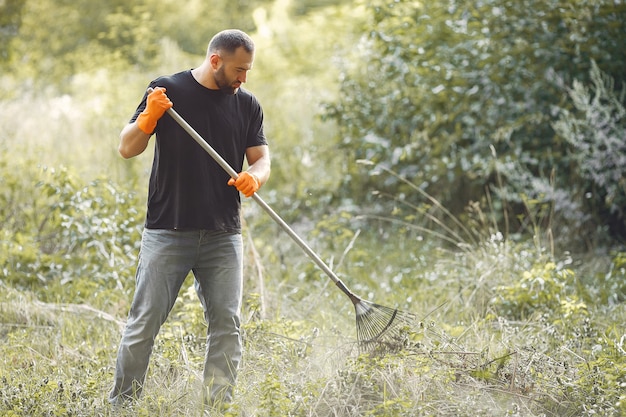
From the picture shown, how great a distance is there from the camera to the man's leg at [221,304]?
10.5 feet

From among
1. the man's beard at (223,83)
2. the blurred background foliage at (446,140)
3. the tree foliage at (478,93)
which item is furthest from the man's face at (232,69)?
the tree foliage at (478,93)

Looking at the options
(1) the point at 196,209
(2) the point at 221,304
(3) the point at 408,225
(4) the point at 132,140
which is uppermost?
(4) the point at 132,140

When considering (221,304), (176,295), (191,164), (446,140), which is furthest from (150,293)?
(446,140)

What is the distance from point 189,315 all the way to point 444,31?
3.56 metres

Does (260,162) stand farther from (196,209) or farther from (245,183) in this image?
(196,209)

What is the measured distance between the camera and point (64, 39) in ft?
50.8

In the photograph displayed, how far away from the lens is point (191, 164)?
10.2 ft

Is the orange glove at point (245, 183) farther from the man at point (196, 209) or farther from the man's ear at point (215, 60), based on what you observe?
the man's ear at point (215, 60)

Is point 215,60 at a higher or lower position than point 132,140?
higher

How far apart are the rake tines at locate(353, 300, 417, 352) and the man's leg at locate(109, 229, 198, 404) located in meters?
0.86

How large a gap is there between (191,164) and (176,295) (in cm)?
57

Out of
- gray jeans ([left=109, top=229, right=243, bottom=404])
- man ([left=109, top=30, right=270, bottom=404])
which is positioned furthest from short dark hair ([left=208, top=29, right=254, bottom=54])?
gray jeans ([left=109, top=229, right=243, bottom=404])

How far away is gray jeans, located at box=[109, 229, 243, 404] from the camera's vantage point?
3.09 meters

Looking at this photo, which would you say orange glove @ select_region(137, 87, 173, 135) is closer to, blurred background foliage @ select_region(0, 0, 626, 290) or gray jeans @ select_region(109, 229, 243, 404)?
gray jeans @ select_region(109, 229, 243, 404)
